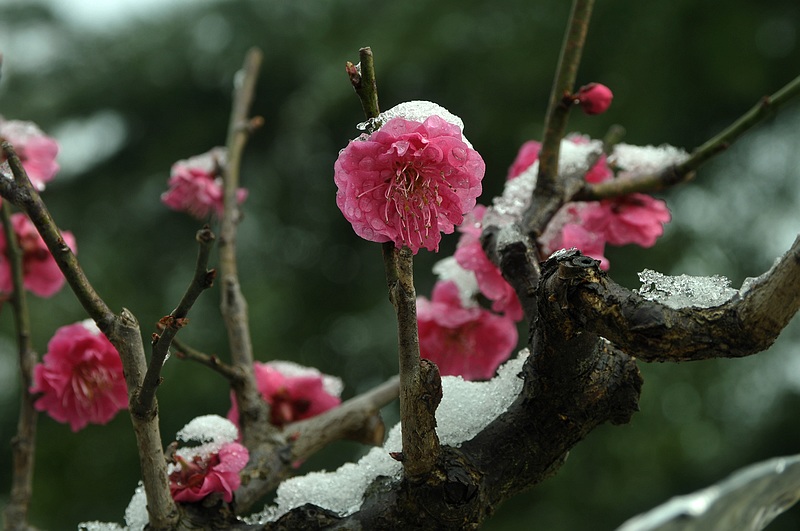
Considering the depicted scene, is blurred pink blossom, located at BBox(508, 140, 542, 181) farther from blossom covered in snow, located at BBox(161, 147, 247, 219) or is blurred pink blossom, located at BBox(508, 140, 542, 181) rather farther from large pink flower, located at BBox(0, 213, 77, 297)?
large pink flower, located at BBox(0, 213, 77, 297)

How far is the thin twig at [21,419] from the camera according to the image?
899 millimetres

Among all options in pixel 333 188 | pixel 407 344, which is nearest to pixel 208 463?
pixel 407 344

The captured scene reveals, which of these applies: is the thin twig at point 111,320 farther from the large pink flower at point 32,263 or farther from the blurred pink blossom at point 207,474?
the large pink flower at point 32,263

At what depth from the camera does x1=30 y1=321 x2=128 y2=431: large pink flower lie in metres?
0.94

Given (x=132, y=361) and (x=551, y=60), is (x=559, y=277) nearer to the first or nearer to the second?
(x=132, y=361)

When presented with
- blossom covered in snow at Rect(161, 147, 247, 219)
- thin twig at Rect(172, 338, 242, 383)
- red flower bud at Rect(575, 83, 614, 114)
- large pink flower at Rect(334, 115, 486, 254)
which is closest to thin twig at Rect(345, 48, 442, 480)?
large pink flower at Rect(334, 115, 486, 254)

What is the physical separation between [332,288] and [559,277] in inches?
91.4

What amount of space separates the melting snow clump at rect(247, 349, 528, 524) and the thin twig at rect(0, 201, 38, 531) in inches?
12.2

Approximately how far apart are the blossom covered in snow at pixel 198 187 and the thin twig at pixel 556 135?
44 centimetres

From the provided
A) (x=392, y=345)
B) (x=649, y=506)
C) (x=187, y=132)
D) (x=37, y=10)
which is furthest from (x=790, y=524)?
(x=37, y=10)

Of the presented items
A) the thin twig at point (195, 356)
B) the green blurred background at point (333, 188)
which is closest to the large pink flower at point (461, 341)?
the thin twig at point (195, 356)

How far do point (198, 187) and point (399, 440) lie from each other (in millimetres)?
555

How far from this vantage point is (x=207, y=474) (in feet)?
2.37

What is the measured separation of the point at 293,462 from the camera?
2.95 feet
